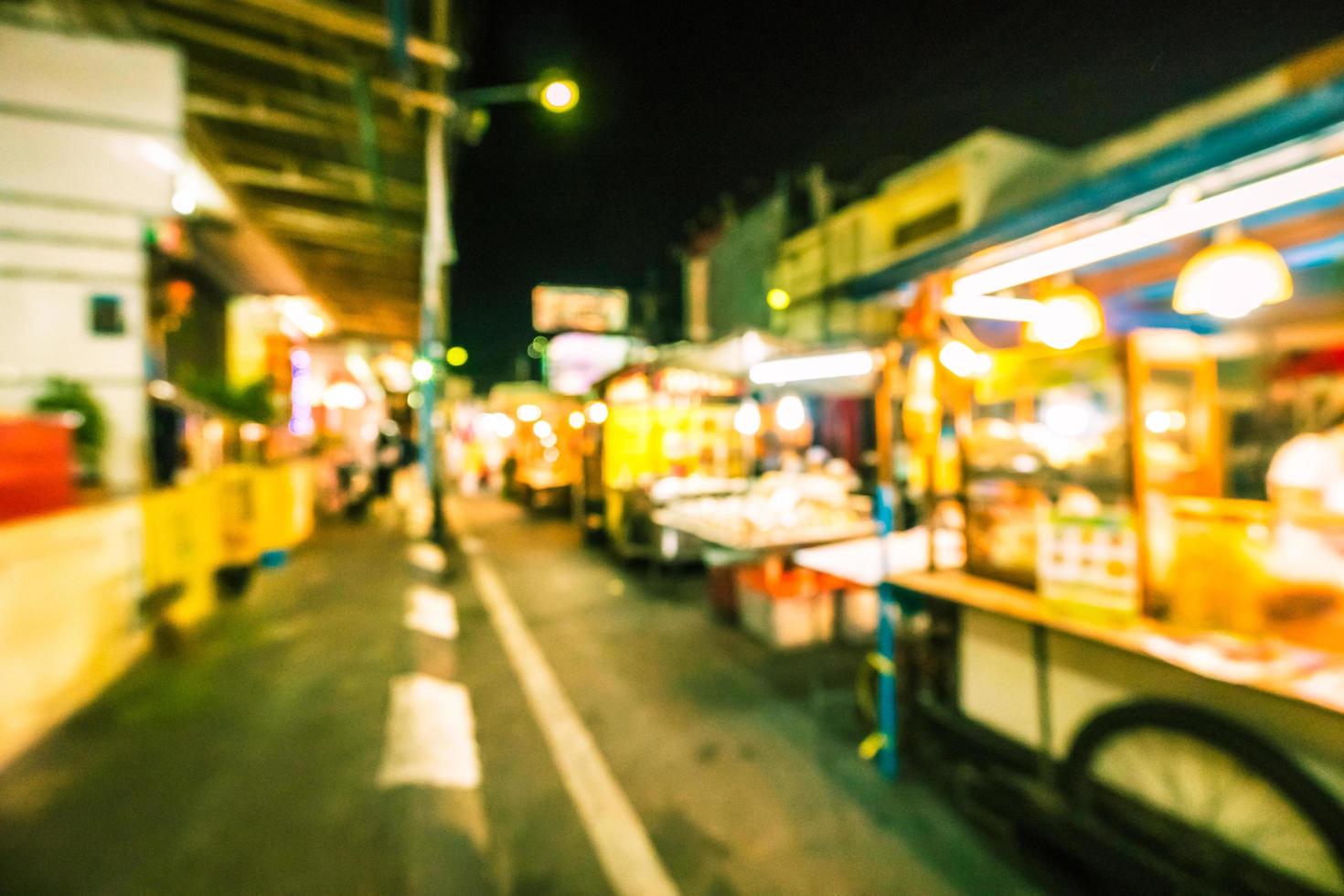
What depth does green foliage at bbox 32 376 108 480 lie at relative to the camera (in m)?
5.98

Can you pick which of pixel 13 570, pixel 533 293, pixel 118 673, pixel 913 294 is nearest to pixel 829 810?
pixel 913 294

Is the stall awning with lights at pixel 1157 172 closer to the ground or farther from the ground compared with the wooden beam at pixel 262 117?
closer to the ground

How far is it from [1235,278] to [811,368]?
4.45 m

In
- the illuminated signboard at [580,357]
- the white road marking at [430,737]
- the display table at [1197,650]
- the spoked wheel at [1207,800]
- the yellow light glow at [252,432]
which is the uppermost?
the illuminated signboard at [580,357]

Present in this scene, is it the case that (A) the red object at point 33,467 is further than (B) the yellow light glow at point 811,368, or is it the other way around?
(B) the yellow light glow at point 811,368

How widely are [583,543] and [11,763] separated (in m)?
9.01

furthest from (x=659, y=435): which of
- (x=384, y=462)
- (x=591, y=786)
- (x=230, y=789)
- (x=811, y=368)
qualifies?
(x=384, y=462)

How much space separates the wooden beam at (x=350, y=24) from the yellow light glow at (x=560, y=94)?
1252 millimetres

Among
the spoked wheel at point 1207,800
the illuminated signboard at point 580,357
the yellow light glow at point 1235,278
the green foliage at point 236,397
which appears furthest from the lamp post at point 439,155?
the illuminated signboard at point 580,357

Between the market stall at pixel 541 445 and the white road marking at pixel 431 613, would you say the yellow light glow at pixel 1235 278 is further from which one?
the market stall at pixel 541 445

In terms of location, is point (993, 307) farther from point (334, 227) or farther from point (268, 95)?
point (334, 227)

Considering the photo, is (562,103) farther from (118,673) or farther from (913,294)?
(118,673)

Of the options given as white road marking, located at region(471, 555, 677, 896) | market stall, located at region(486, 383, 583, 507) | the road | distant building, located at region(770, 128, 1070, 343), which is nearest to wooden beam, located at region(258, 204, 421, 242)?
market stall, located at region(486, 383, 583, 507)

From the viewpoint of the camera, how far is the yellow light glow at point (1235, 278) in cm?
300
